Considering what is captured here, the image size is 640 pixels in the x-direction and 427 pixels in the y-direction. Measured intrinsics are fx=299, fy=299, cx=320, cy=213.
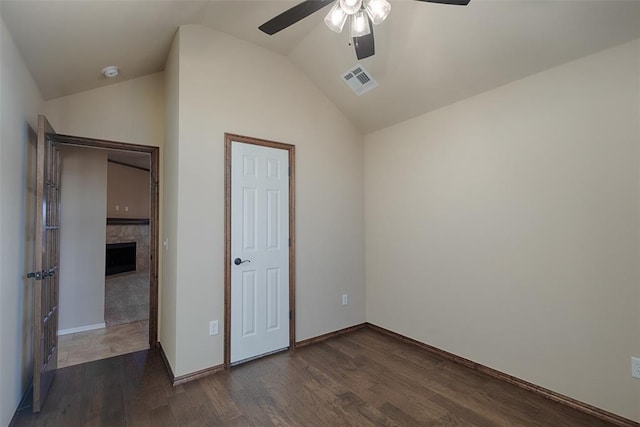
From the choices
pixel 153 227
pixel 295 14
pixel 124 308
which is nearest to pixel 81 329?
pixel 124 308

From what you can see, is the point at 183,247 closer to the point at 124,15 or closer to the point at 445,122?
the point at 124,15

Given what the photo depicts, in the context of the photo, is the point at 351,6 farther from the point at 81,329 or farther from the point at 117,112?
the point at 81,329

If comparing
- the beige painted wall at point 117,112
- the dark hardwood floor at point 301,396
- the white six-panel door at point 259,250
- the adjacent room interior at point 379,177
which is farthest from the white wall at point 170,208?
the white six-panel door at point 259,250

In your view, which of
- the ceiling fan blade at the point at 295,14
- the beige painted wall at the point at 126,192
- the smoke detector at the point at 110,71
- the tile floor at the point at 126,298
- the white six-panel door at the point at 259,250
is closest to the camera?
the ceiling fan blade at the point at 295,14

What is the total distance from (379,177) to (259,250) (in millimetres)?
1701

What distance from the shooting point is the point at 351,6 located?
168cm

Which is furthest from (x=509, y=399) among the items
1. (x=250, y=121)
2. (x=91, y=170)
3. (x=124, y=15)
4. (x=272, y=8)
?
(x=91, y=170)

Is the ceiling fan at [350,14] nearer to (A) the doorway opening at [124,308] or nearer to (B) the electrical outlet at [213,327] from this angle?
(A) the doorway opening at [124,308]

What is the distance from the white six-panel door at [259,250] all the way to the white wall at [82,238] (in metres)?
2.03

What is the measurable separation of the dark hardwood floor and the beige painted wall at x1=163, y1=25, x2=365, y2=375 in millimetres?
346

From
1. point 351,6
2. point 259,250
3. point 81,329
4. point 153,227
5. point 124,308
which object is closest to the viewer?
point 351,6

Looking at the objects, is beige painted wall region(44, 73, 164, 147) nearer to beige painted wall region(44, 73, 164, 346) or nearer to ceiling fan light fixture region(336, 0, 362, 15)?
beige painted wall region(44, 73, 164, 346)

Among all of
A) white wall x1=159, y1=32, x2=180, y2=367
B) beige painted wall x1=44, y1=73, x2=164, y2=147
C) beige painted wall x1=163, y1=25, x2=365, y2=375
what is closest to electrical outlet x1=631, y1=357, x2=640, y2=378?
beige painted wall x1=163, y1=25, x2=365, y2=375

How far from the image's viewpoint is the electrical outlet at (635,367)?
189 centimetres
